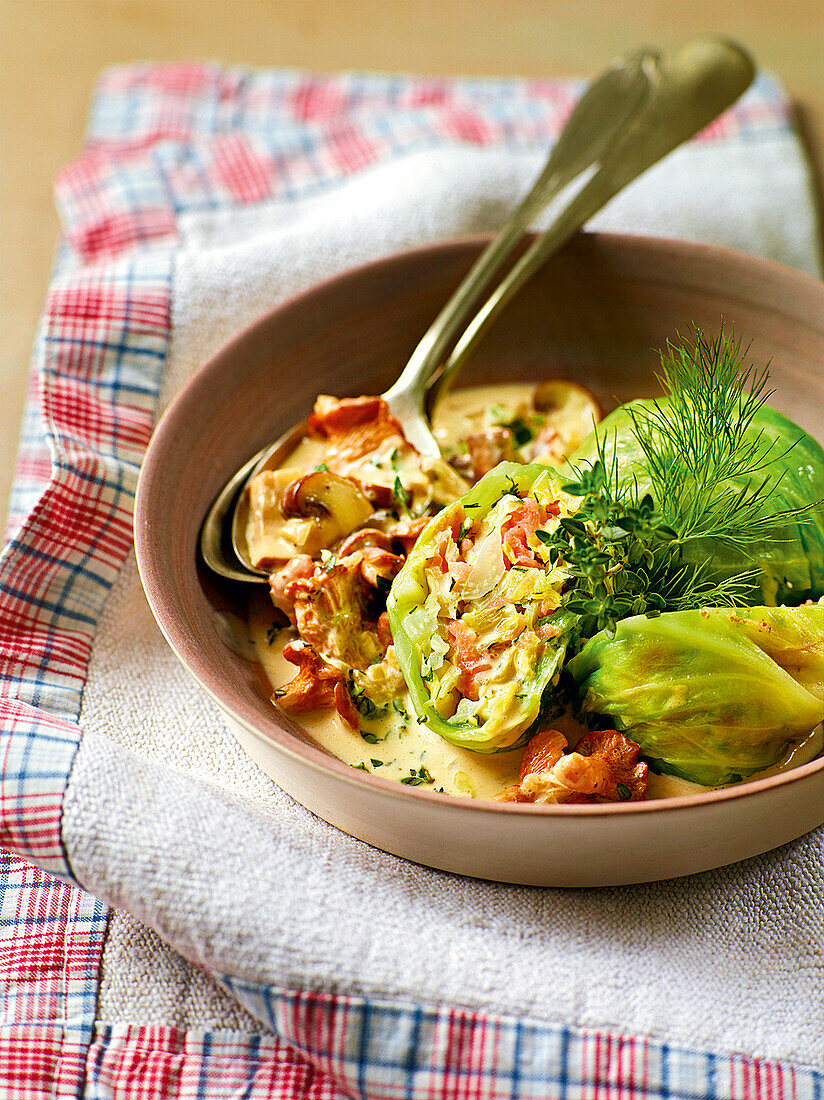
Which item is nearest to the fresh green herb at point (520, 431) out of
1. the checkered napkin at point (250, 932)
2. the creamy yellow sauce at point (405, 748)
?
the creamy yellow sauce at point (405, 748)

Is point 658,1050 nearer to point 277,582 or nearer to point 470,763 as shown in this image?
point 470,763

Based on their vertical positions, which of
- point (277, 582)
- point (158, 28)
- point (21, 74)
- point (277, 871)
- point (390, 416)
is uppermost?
point (158, 28)

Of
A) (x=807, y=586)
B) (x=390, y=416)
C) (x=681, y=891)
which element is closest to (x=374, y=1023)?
(x=681, y=891)

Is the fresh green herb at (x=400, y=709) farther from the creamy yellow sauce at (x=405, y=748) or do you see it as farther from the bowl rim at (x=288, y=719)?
the bowl rim at (x=288, y=719)

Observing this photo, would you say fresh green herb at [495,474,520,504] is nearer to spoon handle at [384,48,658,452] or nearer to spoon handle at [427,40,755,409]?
spoon handle at [384,48,658,452]

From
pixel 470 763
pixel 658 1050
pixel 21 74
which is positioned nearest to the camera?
pixel 658 1050

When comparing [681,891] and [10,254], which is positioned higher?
[10,254]

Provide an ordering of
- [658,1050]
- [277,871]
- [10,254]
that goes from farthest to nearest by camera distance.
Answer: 1. [10,254]
2. [277,871]
3. [658,1050]
